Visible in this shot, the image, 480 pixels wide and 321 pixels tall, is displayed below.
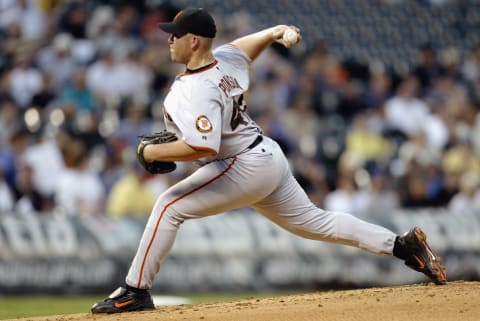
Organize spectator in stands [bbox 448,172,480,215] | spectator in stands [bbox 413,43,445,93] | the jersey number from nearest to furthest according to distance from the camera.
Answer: the jersey number < spectator in stands [bbox 448,172,480,215] < spectator in stands [bbox 413,43,445,93]

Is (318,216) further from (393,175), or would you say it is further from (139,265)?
(393,175)

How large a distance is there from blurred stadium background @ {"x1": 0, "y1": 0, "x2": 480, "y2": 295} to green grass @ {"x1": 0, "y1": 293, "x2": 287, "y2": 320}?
0.53 feet

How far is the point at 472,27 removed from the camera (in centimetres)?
1908

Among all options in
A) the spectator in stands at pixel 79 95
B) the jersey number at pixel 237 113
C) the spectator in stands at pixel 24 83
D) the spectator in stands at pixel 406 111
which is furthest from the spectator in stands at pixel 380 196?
the jersey number at pixel 237 113

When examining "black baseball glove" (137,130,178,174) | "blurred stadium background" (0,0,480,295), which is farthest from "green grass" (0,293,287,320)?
"black baseball glove" (137,130,178,174)

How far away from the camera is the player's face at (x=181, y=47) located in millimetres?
6195

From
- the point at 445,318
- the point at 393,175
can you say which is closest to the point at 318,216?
the point at 445,318

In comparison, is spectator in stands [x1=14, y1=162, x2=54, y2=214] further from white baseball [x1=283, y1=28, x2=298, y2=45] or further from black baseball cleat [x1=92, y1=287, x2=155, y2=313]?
white baseball [x1=283, y1=28, x2=298, y2=45]

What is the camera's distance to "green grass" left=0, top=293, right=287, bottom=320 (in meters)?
9.47

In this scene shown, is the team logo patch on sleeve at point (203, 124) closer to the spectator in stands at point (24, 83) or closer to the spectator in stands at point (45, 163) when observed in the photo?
the spectator in stands at point (45, 163)

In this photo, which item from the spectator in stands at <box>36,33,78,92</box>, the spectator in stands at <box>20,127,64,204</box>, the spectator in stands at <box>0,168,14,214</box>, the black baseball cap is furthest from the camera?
the spectator in stands at <box>36,33,78,92</box>

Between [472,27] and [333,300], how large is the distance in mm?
13681

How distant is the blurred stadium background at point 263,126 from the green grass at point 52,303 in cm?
16

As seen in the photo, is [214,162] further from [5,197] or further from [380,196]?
[380,196]
